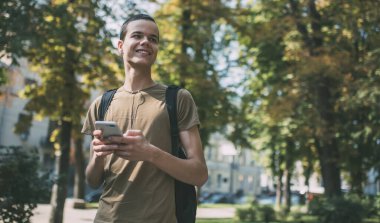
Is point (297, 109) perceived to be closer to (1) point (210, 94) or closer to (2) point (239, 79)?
(2) point (239, 79)

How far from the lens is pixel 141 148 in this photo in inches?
84.9

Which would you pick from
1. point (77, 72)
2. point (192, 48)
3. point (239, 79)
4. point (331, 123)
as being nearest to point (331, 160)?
point (331, 123)

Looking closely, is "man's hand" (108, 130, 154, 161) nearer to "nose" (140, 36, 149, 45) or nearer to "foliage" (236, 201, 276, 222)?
"nose" (140, 36, 149, 45)

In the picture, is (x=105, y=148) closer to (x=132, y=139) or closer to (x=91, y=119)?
(x=132, y=139)

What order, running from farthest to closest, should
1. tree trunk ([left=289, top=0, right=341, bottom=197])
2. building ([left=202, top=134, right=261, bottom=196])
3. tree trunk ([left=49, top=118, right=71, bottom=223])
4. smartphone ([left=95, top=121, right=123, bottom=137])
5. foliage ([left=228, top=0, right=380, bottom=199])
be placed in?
building ([left=202, top=134, right=261, bottom=196]) < tree trunk ([left=289, top=0, right=341, bottom=197]) < foliage ([left=228, top=0, right=380, bottom=199]) < tree trunk ([left=49, top=118, right=71, bottom=223]) < smartphone ([left=95, top=121, right=123, bottom=137])

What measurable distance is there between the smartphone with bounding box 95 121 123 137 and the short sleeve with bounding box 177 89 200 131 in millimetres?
411

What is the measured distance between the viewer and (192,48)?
17.2 meters

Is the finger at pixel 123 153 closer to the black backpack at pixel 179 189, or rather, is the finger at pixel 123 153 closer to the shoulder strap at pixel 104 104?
the black backpack at pixel 179 189

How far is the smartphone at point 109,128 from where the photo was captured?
2127mm

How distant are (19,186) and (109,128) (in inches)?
247

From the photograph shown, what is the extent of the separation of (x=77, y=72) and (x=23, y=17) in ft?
20.3

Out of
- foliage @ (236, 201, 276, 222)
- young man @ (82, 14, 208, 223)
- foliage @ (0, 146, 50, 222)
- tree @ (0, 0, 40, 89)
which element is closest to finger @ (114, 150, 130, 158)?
young man @ (82, 14, 208, 223)

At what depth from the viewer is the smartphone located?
83.7 inches

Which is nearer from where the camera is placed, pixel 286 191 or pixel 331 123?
pixel 331 123
